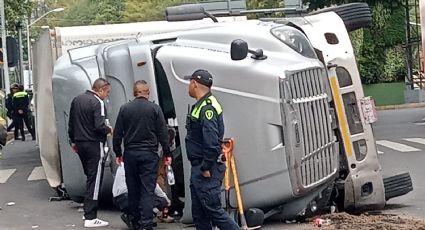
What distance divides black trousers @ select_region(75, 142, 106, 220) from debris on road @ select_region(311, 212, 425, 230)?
256cm

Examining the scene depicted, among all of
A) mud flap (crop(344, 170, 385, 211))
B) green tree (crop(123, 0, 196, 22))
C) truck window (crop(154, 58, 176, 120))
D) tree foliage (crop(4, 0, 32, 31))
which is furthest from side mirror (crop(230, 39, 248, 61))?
green tree (crop(123, 0, 196, 22))

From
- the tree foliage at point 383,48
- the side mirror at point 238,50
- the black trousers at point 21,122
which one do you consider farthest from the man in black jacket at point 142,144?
the tree foliage at point 383,48

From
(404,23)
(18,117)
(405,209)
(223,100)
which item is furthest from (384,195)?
(404,23)

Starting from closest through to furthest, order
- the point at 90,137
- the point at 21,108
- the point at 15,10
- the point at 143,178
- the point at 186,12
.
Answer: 1. the point at 143,178
2. the point at 90,137
3. the point at 186,12
4. the point at 21,108
5. the point at 15,10

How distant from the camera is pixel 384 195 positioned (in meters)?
11.1

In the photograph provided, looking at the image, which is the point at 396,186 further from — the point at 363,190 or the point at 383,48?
the point at 383,48

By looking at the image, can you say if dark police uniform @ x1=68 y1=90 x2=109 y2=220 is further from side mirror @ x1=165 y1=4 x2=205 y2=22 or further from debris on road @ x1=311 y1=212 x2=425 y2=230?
debris on road @ x1=311 y1=212 x2=425 y2=230

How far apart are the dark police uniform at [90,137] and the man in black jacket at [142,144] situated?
1.04 meters

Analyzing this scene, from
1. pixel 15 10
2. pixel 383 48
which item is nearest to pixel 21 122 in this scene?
pixel 15 10

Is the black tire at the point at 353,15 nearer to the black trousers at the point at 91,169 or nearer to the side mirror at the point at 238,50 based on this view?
the side mirror at the point at 238,50

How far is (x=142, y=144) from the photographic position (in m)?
9.79

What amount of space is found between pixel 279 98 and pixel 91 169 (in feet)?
8.57

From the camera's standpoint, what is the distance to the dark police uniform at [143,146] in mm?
9773

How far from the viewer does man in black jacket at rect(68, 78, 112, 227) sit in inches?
429
